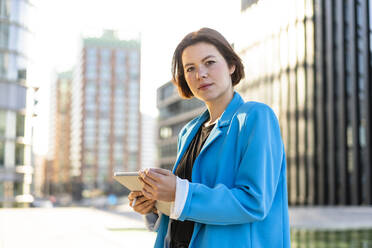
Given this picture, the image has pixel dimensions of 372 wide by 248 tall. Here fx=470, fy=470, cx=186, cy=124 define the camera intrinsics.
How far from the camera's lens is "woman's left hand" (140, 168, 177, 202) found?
58.2 inches

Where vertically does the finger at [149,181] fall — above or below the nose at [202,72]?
below

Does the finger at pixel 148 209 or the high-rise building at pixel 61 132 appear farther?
the high-rise building at pixel 61 132

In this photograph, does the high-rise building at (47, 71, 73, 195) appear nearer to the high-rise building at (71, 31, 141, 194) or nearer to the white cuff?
the high-rise building at (71, 31, 141, 194)

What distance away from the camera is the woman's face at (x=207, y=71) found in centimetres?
174

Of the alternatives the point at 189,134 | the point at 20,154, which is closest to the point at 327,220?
the point at 189,134

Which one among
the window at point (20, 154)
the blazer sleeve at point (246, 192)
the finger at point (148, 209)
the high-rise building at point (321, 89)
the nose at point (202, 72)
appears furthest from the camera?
the window at point (20, 154)

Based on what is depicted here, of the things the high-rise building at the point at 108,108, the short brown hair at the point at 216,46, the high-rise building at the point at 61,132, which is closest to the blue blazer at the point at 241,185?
the short brown hair at the point at 216,46

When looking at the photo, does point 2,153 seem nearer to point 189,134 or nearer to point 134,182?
point 189,134

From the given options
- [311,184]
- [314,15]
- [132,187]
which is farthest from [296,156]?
[132,187]

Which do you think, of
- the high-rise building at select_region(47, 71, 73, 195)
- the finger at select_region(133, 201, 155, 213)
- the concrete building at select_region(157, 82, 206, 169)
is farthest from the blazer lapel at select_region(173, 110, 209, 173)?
the high-rise building at select_region(47, 71, 73, 195)

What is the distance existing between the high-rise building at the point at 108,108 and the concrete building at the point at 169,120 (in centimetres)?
4994

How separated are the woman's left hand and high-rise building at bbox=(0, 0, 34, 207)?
37629 millimetres

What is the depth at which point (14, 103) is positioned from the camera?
37.9 m

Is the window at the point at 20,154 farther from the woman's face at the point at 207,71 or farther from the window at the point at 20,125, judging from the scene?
the woman's face at the point at 207,71
